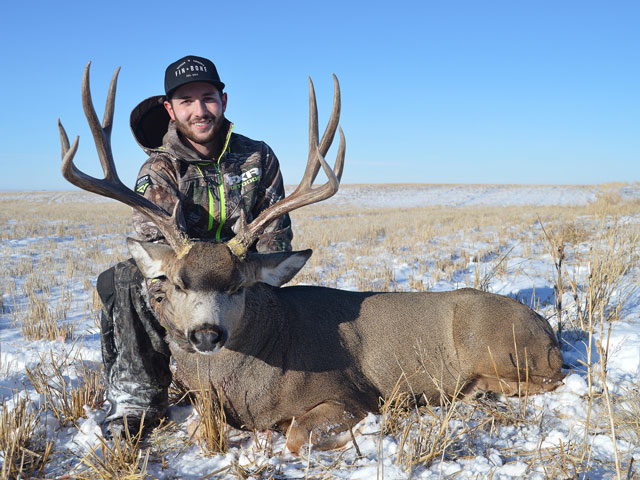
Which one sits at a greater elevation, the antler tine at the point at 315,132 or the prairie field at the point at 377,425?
the antler tine at the point at 315,132

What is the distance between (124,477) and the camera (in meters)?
2.57

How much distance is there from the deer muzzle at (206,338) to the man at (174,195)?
69 cm

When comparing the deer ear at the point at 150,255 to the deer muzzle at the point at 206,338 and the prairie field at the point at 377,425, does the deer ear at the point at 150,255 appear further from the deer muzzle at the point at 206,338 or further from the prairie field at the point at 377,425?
the prairie field at the point at 377,425

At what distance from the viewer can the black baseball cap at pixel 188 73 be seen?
4.38m

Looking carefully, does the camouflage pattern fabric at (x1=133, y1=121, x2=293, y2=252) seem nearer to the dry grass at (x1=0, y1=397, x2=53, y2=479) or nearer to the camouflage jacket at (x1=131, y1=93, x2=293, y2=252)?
the camouflage jacket at (x1=131, y1=93, x2=293, y2=252)

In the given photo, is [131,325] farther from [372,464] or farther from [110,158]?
[372,464]

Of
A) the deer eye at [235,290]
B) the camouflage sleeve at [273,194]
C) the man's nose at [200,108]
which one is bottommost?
the deer eye at [235,290]

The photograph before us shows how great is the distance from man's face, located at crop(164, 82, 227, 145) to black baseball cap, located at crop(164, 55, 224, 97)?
0.34ft

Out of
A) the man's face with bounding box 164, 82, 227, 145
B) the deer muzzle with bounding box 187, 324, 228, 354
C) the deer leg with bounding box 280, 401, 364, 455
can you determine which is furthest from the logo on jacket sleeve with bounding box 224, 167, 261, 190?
the deer leg with bounding box 280, 401, 364, 455

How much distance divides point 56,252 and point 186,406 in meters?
9.82

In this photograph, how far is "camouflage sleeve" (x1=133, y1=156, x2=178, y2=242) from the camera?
4.02 m

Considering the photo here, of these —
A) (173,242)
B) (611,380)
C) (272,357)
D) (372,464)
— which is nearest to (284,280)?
(272,357)

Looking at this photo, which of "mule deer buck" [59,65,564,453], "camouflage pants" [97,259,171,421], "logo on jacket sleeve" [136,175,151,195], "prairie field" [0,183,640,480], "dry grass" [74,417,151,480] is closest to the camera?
"dry grass" [74,417,151,480]

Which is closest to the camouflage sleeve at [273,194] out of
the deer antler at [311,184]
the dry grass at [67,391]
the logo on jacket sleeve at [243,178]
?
the logo on jacket sleeve at [243,178]
